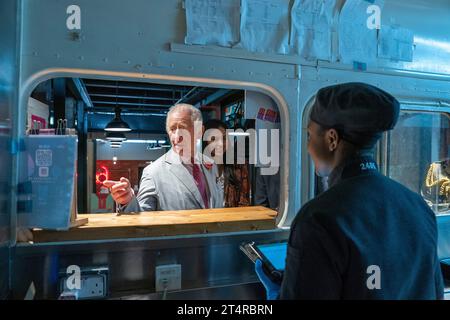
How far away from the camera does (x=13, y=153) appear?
1.29 metres

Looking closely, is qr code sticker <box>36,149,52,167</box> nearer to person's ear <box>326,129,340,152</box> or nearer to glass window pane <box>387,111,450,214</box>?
person's ear <box>326,129,340,152</box>

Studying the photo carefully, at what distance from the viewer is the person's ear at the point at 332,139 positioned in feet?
3.31

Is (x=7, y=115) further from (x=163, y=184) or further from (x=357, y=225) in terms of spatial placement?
(x=357, y=225)

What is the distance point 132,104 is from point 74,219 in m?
6.47


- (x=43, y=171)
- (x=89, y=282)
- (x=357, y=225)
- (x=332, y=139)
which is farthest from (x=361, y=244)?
(x=43, y=171)

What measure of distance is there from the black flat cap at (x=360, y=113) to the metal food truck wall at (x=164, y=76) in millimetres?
728

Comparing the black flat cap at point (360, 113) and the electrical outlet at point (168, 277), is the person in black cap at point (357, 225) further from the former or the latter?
the electrical outlet at point (168, 277)

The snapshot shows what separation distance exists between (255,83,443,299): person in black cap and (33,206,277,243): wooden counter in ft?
2.18

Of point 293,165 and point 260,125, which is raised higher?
point 260,125

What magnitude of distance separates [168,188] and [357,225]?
1350mm

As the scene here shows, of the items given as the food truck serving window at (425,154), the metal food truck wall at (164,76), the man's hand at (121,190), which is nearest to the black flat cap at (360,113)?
the metal food truck wall at (164,76)
